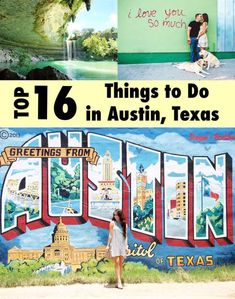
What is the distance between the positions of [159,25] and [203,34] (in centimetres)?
70

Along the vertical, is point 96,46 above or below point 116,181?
above

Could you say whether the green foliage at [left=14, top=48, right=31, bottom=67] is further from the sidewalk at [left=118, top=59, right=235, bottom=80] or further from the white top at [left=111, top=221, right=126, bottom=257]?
the white top at [left=111, top=221, right=126, bottom=257]

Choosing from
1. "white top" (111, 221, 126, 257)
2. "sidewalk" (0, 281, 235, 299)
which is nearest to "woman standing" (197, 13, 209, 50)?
"white top" (111, 221, 126, 257)

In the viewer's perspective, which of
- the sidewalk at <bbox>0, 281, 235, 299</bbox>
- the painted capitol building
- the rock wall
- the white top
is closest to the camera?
the sidewalk at <bbox>0, 281, 235, 299</bbox>

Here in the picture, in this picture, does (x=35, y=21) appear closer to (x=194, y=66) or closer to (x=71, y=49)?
(x=71, y=49)

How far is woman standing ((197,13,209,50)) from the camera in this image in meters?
12.4

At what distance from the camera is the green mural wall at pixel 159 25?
12461 millimetres

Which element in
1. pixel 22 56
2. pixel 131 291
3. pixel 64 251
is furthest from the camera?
pixel 22 56

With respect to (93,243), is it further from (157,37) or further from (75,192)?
(157,37)

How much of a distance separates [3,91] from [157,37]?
2.52 m

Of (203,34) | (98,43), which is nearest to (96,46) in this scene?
(98,43)

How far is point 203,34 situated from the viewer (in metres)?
12.4

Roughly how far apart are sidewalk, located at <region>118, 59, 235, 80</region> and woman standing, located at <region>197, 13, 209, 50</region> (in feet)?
1.26

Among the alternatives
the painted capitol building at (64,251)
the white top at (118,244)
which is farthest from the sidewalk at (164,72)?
the painted capitol building at (64,251)
